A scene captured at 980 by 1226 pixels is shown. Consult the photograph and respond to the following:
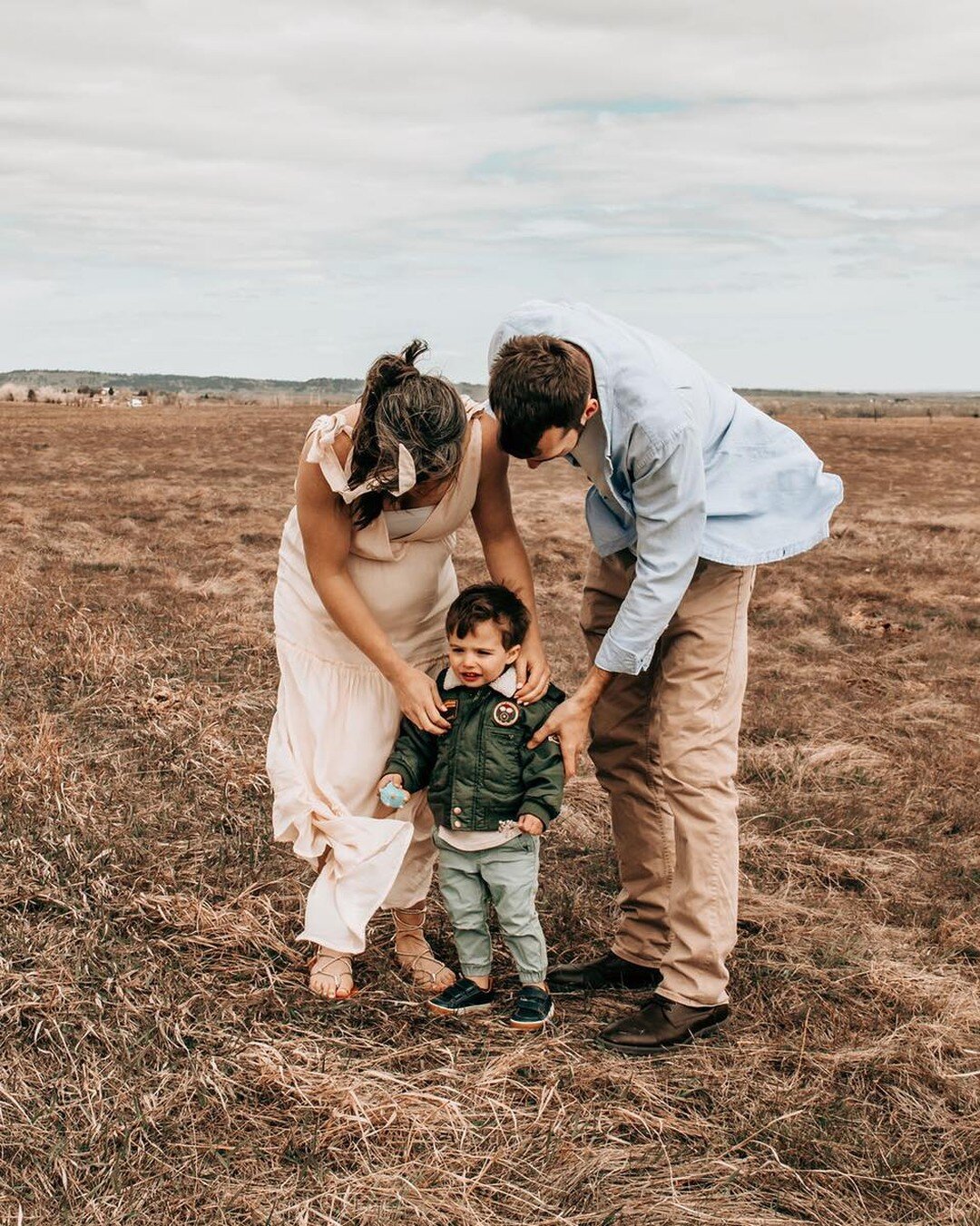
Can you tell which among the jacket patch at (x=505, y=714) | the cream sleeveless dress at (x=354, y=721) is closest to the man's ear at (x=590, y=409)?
the cream sleeveless dress at (x=354, y=721)

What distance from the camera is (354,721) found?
3.59 meters

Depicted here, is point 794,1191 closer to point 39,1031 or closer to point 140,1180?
point 140,1180

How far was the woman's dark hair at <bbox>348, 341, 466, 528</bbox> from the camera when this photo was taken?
2.99 metres

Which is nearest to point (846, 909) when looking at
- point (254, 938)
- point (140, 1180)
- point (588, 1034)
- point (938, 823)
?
point (938, 823)

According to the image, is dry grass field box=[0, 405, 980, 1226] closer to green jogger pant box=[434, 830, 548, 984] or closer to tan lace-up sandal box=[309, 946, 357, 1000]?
tan lace-up sandal box=[309, 946, 357, 1000]

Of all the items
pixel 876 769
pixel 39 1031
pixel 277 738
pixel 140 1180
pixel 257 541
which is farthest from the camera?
pixel 257 541

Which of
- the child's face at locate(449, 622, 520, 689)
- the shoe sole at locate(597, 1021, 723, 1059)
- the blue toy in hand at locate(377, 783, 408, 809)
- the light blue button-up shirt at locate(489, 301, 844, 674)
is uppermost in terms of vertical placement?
the light blue button-up shirt at locate(489, 301, 844, 674)

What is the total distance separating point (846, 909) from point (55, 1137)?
2.82 m

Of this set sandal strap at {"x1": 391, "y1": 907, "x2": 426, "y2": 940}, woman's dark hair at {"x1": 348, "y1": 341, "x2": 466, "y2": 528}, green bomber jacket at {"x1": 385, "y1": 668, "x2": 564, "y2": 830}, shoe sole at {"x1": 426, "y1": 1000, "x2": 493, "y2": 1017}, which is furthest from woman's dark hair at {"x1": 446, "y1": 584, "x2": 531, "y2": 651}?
shoe sole at {"x1": 426, "y1": 1000, "x2": 493, "y2": 1017}

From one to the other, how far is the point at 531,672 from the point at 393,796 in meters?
0.52

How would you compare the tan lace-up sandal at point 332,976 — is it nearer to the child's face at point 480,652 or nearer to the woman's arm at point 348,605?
the woman's arm at point 348,605

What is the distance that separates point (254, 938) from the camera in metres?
3.74

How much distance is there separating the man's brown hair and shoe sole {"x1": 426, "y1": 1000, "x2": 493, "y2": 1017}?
164 cm

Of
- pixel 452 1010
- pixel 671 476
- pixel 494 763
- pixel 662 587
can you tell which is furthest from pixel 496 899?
pixel 671 476
